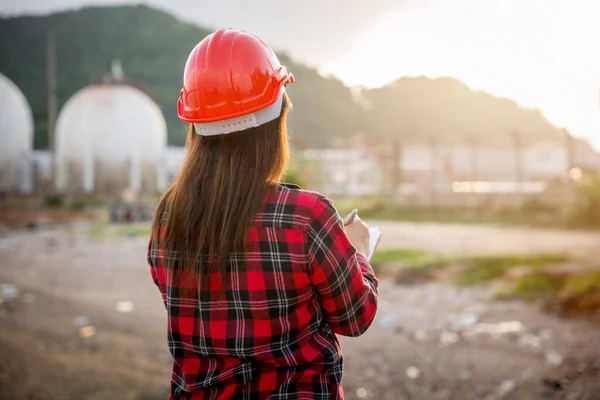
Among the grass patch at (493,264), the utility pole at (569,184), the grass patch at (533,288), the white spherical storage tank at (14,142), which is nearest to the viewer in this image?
the grass patch at (533,288)

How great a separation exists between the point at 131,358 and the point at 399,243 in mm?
5053

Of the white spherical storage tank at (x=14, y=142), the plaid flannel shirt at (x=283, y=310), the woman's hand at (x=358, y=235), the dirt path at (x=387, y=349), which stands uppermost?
the white spherical storage tank at (x=14, y=142)

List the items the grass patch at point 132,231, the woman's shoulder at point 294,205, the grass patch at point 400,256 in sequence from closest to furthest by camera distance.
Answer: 1. the woman's shoulder at point 294,205
2. the grass patch at point 400,256
3. the grass patch at point 132,231

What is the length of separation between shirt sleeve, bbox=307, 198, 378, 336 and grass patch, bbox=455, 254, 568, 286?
463cm

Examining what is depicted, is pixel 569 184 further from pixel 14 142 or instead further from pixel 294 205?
pixel 14 142

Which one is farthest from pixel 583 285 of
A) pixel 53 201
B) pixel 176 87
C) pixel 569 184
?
pixel 176 87

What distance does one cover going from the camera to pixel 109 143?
Answer: 64.3ft

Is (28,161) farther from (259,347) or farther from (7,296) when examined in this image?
(259,347)

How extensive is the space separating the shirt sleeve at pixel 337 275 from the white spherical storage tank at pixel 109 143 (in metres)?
18.6

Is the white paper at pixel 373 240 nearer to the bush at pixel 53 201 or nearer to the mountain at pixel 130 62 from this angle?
the bush at pixel 53 201

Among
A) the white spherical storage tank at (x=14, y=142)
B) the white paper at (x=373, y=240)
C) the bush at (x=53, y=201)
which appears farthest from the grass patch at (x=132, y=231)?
the white paper at (x=373, y=240)

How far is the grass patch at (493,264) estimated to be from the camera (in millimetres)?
5500

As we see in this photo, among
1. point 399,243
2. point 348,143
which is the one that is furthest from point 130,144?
point 399,243

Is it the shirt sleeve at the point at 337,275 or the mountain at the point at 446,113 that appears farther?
the mountain at the point at 446,113
